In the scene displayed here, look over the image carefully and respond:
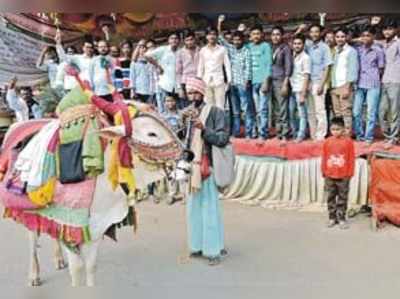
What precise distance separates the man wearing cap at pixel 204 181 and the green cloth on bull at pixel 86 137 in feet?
3.04

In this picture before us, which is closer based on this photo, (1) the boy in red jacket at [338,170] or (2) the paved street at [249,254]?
(2) the paved street at [249,254]

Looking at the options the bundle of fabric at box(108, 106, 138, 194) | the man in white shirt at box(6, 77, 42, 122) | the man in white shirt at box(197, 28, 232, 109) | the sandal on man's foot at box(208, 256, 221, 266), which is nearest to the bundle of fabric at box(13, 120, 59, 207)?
the bundle of fabric at box(108, 106, 138, 194)

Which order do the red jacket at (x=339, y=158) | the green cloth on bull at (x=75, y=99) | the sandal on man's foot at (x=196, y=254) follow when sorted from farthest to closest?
the red jacket at (x=339, y=158), the sandal on man's foot at (x=196, y=254), the green cloth on bull at (x=75, y=99)

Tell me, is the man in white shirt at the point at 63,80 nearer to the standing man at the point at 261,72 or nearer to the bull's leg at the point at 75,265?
the bull's leg at the point at 75,265

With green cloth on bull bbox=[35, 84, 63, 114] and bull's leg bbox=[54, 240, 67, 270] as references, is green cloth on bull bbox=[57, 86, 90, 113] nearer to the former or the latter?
green cloth on bull bbox=[35, 84, 63, 114]

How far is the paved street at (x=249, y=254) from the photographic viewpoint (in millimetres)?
3682

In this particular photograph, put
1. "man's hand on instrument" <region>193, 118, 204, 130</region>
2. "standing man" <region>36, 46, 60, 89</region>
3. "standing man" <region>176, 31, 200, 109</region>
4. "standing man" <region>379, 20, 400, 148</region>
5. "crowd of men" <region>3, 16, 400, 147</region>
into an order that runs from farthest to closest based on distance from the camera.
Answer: "standing man" <region>36, 46, 60, 89</region> < "standing man" <region>176, 31, 200, 109</region> < "crowd of men" <region>3, 16, 400, 147</region> < "standing man" <region>379, 20, 400, 148</region> < "man's hand on instrument" <region>193, 118, 204, 130</region>

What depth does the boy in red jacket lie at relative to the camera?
4.69 metres

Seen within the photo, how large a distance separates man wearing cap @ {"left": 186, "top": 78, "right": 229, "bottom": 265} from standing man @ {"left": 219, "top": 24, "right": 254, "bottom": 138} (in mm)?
2203

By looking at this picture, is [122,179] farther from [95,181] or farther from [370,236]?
[370,236]

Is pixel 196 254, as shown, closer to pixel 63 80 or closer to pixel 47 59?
pixel 63 80

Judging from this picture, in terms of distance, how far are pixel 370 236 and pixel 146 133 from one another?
93.0 inches

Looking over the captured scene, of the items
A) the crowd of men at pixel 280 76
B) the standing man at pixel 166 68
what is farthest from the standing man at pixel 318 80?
the standing man at pixel 166 68

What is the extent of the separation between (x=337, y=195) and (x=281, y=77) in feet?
5.08
